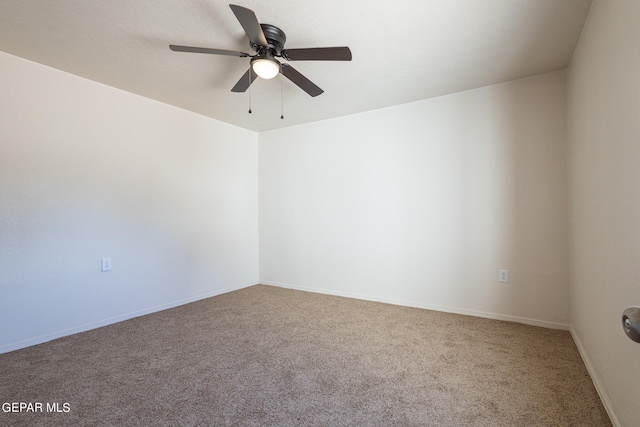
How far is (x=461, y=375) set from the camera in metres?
1.85

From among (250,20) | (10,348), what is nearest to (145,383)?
(10,348)

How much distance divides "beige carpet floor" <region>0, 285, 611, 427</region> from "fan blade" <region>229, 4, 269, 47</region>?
80.1 inches

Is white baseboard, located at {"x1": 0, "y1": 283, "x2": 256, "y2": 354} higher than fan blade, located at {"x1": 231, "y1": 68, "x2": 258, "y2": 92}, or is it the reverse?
fan blade, located at {"x1": 231, "y1": 68, "x2": 258, "y2": 92}

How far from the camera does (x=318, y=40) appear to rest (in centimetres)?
208

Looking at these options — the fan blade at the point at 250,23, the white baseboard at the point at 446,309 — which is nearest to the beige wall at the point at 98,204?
the white baseboard at the point at 446,309

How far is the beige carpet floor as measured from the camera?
4.91 feet

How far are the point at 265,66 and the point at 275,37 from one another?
226 millimetres

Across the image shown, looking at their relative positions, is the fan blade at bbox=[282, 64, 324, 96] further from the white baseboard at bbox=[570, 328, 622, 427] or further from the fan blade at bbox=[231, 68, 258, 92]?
the white baseboard at bbox=[570, 328, 622, 427]

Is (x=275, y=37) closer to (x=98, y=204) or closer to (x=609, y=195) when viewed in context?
(x=609, y=195)

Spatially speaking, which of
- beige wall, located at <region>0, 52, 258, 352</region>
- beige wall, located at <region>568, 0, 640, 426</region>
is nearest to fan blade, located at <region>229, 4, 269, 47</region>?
beige wall, located at <region>568, 0, 640, 426</region>

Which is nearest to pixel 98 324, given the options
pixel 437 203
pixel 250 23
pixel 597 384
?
pixel 250 23

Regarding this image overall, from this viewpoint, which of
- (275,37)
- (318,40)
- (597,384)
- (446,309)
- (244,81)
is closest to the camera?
(597,384)

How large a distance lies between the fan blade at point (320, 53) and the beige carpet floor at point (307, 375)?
6.63 feet

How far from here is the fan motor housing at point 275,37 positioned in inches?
74.5
